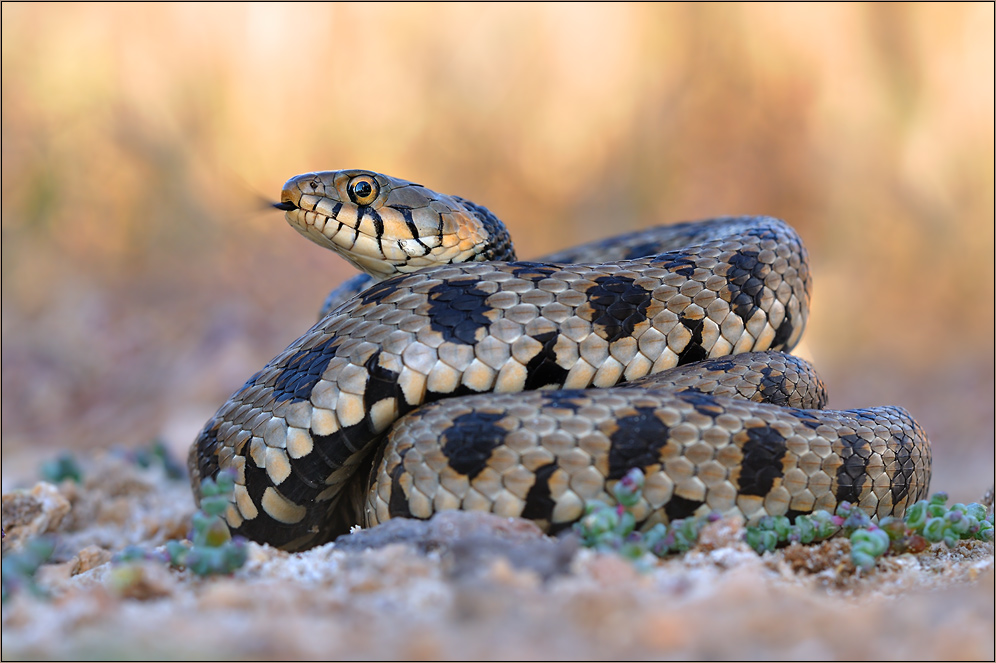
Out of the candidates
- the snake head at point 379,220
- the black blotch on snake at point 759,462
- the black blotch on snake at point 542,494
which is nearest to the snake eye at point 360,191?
the snake head at point 379,220

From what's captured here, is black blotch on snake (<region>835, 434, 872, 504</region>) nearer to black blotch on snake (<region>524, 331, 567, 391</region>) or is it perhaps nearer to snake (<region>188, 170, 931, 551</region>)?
snake (<region>188, 170, 931, 551</region>)

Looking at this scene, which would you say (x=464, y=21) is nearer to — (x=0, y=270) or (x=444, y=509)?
(x=0, y=270)

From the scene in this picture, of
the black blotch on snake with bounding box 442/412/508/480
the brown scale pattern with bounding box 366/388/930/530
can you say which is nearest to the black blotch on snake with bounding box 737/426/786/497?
the brown scale pattern with bounding box 366/388/930/530

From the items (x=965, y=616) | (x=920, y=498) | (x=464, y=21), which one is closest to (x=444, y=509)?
(x=965, y=616)

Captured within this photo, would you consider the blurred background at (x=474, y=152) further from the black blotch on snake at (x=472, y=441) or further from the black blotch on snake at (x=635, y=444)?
the black blotch on snake at (x=635, y=444)

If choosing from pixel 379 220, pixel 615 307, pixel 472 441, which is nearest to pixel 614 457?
pixel 472 441

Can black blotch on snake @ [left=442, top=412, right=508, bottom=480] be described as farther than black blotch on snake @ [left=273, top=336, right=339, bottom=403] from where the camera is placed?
No
